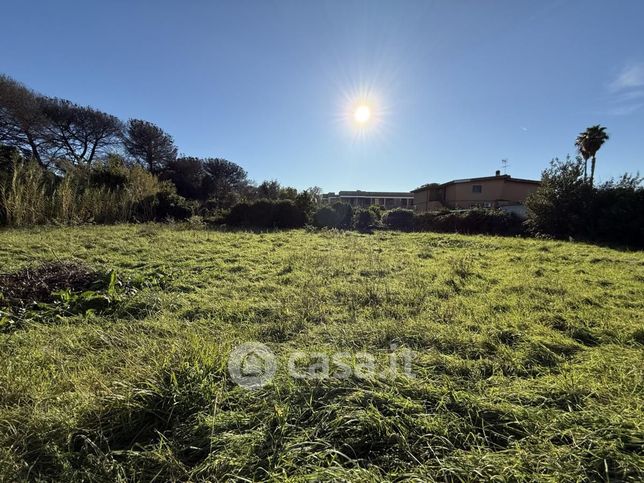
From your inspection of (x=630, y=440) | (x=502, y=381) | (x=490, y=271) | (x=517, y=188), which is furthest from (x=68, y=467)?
(x=517, y=188)

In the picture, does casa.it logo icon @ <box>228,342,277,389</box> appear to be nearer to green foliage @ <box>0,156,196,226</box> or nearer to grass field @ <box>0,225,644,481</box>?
grass field @ <box>0,225,644,481</box>

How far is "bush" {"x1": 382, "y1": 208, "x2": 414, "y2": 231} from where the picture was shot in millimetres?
17938

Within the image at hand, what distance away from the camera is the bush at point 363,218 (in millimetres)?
16938

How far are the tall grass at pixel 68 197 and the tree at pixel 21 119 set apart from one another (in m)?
8.72

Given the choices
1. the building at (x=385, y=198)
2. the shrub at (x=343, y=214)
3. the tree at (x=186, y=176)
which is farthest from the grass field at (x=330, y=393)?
the building at (x=385, y=198)

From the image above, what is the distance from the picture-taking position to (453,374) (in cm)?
208

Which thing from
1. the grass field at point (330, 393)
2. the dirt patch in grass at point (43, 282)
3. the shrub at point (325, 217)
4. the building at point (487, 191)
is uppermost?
the building at point (487, 191)

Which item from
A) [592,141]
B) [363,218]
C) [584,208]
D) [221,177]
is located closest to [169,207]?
[363,218]

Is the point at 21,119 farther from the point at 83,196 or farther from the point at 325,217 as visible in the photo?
the point at 325,217

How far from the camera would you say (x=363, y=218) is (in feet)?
56.8

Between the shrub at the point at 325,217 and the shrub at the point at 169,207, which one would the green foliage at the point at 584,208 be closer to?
the shrub at the point at 325,217

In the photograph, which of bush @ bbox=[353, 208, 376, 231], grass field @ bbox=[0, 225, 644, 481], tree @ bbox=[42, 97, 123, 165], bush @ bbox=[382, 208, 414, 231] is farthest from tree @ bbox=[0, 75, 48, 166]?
grass field @ bbox=[0, 225, 644, 481]

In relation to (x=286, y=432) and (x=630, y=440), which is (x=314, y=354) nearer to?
(x=286, y=432)

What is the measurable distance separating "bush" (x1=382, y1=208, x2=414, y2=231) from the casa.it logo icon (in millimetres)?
16047
